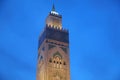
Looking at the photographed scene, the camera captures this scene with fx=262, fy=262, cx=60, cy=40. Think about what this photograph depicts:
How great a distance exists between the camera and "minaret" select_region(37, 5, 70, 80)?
40.4m

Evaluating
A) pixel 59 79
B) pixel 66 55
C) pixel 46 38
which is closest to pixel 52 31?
pixel 46 38

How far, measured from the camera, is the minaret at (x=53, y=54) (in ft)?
132

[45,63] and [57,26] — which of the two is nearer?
[45,63]

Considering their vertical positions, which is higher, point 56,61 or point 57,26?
point 57,26

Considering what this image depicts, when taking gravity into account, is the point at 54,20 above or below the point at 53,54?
above

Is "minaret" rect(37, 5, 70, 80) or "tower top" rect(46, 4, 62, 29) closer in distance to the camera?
"minaret" rect(37, 5, 70, 80)

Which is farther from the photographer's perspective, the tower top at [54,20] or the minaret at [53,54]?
the tower top at [54,20]

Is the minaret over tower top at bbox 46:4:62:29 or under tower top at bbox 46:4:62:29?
under

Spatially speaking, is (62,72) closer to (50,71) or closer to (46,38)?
(50,71)

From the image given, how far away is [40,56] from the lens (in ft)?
145

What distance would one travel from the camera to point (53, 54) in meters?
41.8

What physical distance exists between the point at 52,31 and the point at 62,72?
7272mm

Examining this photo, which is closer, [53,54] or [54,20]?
[53,54]

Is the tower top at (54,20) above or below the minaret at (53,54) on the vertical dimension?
above
